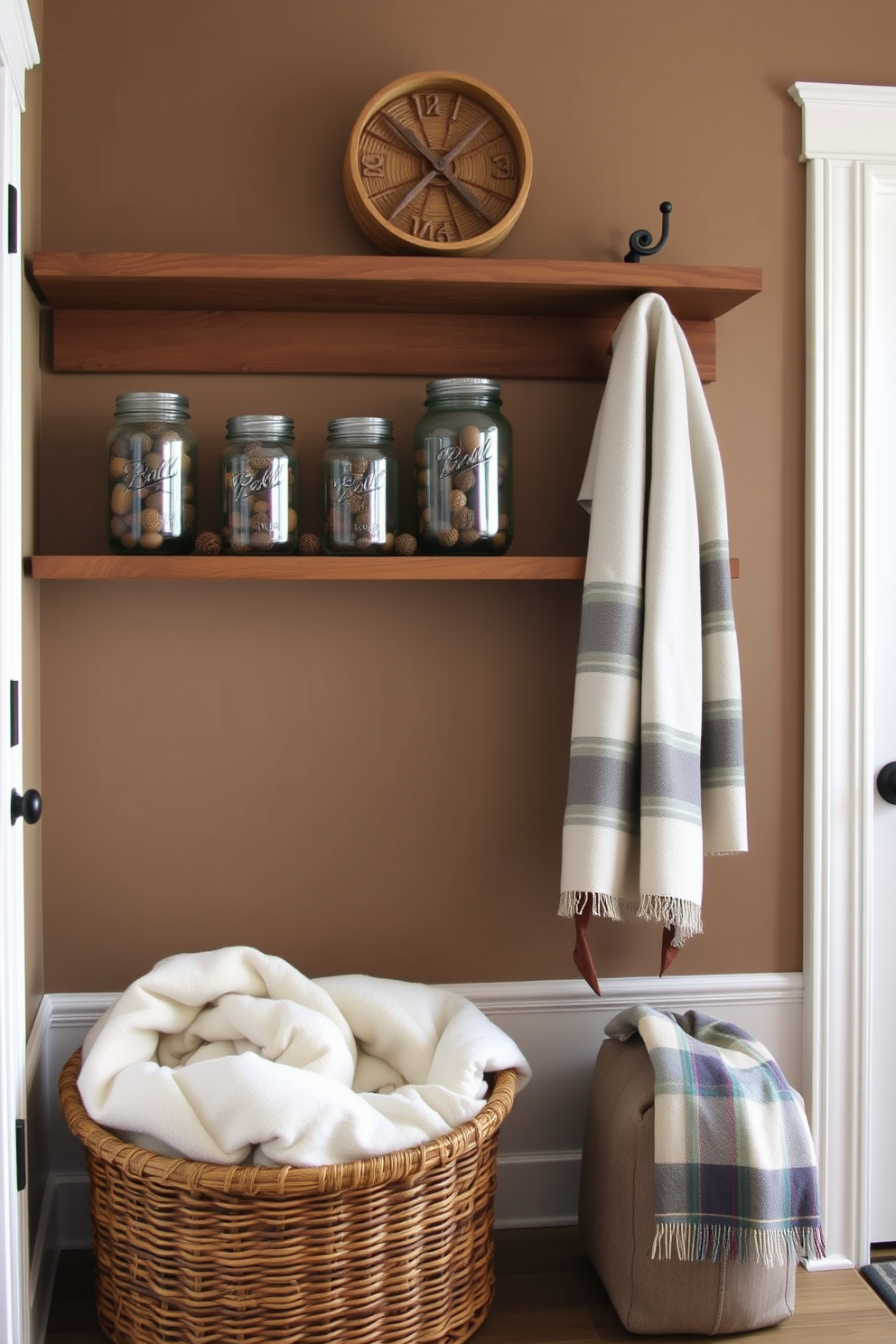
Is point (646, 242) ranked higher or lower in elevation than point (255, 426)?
higher

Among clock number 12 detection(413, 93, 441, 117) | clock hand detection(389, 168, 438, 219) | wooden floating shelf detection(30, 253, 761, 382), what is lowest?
wooden floating shelf detection(30, 253, 761, 382)

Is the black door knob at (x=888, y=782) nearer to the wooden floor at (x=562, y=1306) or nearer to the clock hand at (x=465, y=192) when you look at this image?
the wooden floor at (x=562, y=1306)

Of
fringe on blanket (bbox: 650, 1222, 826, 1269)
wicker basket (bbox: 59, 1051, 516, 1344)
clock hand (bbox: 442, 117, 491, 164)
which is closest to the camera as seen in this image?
wicker basket (bbox: 59, 1051, 516, 1344)

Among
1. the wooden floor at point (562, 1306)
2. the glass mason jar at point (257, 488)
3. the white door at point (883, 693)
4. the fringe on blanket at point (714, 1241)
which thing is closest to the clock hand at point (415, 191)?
the glass mason jar at point (257, 488)

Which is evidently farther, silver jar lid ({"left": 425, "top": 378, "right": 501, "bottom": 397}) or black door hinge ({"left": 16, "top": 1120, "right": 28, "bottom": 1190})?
silver jar lid ({"left": 425, "top": 378, "right": 501, "bottom": 397})

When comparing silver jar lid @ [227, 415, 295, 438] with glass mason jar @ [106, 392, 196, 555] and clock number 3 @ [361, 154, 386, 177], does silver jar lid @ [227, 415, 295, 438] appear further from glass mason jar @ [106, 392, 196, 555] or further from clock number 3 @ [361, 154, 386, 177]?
clock number 3 @ [361, 154, 386, 177]

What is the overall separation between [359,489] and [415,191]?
48cm

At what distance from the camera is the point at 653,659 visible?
1698mm

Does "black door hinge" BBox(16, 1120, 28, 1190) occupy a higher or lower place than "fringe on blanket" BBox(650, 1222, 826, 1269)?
higher

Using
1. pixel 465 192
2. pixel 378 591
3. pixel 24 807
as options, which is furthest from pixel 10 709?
pixel 465 192

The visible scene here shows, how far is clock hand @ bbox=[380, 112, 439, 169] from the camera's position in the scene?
5.78ft

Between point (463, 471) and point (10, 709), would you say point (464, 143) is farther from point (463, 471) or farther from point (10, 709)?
point (10, 709)

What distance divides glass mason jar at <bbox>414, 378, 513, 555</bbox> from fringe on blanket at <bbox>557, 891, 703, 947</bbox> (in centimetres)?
54

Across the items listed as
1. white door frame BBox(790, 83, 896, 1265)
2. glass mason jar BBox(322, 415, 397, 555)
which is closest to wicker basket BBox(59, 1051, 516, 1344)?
white door frame BBox(790, 83, 896, 1265)
